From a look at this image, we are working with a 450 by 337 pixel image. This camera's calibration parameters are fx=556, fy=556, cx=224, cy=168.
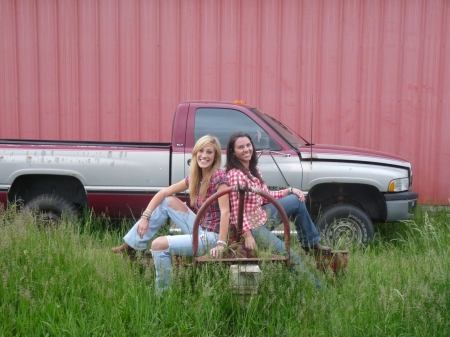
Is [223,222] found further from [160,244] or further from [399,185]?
[399,185]

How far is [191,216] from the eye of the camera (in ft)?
14.0

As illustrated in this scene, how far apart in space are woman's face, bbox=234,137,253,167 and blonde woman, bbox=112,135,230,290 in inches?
6.9

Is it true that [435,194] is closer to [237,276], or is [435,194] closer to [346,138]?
[346,138]

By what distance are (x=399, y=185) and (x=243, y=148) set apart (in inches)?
92.2

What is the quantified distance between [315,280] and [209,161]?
3.75 feet

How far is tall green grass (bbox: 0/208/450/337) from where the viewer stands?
11.3ft

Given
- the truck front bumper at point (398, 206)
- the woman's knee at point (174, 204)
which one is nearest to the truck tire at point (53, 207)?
the woman's knee at point (174, 204)

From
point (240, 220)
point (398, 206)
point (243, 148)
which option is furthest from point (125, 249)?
point (398, 206)

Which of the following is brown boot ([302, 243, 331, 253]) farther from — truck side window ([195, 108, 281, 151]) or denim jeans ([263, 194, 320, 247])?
truck side window ([195, 108, 281, 151])

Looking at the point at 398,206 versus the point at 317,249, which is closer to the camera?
the point at 317,249

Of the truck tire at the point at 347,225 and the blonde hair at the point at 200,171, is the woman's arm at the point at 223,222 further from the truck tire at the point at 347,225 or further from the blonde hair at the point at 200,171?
the truck tire at the point at 347,225

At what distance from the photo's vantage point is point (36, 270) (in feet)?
13.1

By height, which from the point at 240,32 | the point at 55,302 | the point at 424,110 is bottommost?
the point at 55,302

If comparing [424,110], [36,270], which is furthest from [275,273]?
[424,110]
